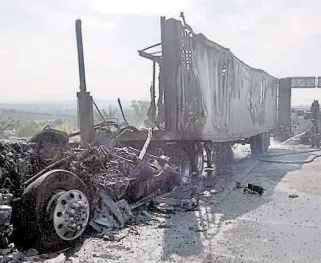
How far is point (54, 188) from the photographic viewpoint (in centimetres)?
467

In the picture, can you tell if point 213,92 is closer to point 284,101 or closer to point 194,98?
point 194,98

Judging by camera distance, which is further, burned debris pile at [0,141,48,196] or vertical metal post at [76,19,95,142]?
vertical metal post at [76,19,95,142]

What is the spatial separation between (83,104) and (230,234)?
12.3 ft

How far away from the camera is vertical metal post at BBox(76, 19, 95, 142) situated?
7043 millimetres

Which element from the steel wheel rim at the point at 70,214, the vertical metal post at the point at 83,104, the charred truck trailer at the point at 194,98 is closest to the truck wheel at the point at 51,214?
the steel wheel rim at the point at 70,214

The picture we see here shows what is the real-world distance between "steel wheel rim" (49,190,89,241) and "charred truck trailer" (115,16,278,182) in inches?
155

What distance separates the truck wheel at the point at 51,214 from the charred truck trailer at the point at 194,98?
4.00 meters

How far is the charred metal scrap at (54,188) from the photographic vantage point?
14.5 feet

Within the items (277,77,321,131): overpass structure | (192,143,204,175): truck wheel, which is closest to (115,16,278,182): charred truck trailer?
(192,143,204,175): truck wheel

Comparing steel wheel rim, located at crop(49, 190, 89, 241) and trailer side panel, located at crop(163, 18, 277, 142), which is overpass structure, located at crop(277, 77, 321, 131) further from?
steel wheel rim, located at crop(49, 190, 89, 241)

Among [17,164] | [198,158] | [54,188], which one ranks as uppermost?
[17,164]

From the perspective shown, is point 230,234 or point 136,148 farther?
point 136,148

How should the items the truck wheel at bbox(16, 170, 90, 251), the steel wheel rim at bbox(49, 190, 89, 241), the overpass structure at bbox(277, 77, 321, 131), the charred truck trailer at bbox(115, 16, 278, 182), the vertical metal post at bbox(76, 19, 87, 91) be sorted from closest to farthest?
the truck wheel at bbox(16, 170, 90, 251)
the steel wheel rim at bbox(49, 190, 89, 241)
the vertical metal post at bbox(76, 19, 87, 91)
the charred truck trailer at bbox(115, 16, 278, 182)
the overpass structure at bbox(277, 77, 321, 131)

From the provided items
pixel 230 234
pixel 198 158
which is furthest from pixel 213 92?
A: pixel 230 234
